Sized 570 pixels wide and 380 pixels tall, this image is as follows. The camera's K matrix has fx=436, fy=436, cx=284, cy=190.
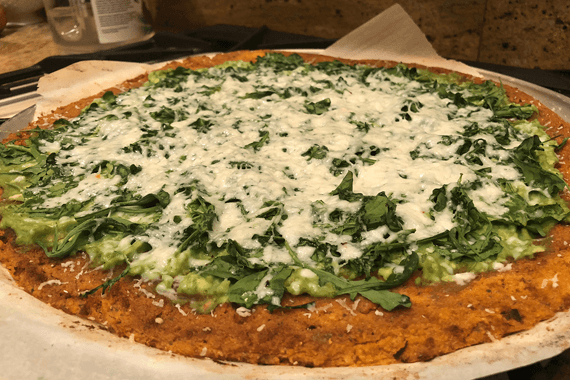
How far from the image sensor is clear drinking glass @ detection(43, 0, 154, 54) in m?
4.47

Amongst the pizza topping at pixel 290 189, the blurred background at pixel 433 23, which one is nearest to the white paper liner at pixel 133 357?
the pizza topping at pixel 290 189

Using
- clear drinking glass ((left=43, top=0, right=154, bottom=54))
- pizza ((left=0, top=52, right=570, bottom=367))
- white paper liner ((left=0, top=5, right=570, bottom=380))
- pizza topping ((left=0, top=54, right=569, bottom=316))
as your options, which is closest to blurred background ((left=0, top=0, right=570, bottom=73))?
clear drinking glass ((left=43, top=0, right=154, bottom=54))

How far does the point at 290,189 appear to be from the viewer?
89.4 inches

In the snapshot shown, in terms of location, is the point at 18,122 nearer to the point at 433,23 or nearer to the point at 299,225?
the point at 299,225

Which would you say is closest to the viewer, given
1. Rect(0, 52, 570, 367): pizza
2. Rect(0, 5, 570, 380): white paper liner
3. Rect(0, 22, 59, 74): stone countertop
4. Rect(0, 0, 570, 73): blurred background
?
Rect(0, 5, 570, 380): white paper liner

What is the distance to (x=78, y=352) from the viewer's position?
5.01ft

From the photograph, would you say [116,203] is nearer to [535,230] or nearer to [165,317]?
[165,317]

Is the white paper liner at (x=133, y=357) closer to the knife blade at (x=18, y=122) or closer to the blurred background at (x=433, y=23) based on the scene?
the knife blade at (x=18, y=122)

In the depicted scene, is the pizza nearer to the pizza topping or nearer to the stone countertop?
the pizza topping

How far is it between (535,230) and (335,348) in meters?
1.13

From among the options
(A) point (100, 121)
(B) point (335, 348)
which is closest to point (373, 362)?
(B) point (335, 348)

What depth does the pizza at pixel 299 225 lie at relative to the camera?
5.41 ft

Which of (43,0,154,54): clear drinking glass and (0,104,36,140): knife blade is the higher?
(43,0,154,54): clear drinking glass

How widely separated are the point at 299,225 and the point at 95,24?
4.10m
